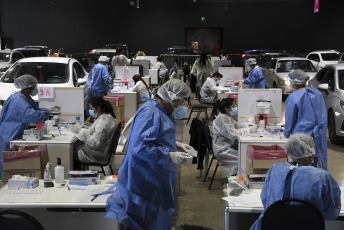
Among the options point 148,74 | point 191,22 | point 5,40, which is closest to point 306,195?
point 148,74

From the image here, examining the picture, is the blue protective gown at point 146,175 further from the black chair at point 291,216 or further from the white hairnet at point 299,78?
the white hairnet at point 299,78

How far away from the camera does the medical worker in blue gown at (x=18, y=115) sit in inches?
243

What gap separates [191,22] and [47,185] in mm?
23114

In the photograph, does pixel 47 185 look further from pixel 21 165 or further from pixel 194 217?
pixel 194 217

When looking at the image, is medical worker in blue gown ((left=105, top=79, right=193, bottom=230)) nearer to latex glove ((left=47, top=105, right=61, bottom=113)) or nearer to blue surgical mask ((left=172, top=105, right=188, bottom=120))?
blue surgical mask ((left=172, top=105, right=188, bottom=120))

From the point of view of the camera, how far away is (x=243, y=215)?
4.33 metres

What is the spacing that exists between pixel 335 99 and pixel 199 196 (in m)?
4.03

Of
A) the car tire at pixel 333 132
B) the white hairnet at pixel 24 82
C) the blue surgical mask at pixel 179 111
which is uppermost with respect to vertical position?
the white hairnet at pixel 24 82

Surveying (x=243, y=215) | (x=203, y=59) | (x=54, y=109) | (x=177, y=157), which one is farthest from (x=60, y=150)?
(x=203, y=59)

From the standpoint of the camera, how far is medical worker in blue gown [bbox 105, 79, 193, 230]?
359cm

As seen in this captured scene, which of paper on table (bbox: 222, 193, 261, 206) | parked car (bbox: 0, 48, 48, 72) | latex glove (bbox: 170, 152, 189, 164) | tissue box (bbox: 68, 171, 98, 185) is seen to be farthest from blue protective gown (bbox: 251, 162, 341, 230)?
parked car (bbox: 0, 48, 48, 72)

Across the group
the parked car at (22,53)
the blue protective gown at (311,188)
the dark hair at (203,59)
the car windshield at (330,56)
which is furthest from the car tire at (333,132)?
the parked car at (22,53)

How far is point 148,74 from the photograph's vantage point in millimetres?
16125

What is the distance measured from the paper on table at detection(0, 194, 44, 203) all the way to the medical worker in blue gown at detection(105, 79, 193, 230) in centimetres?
78
